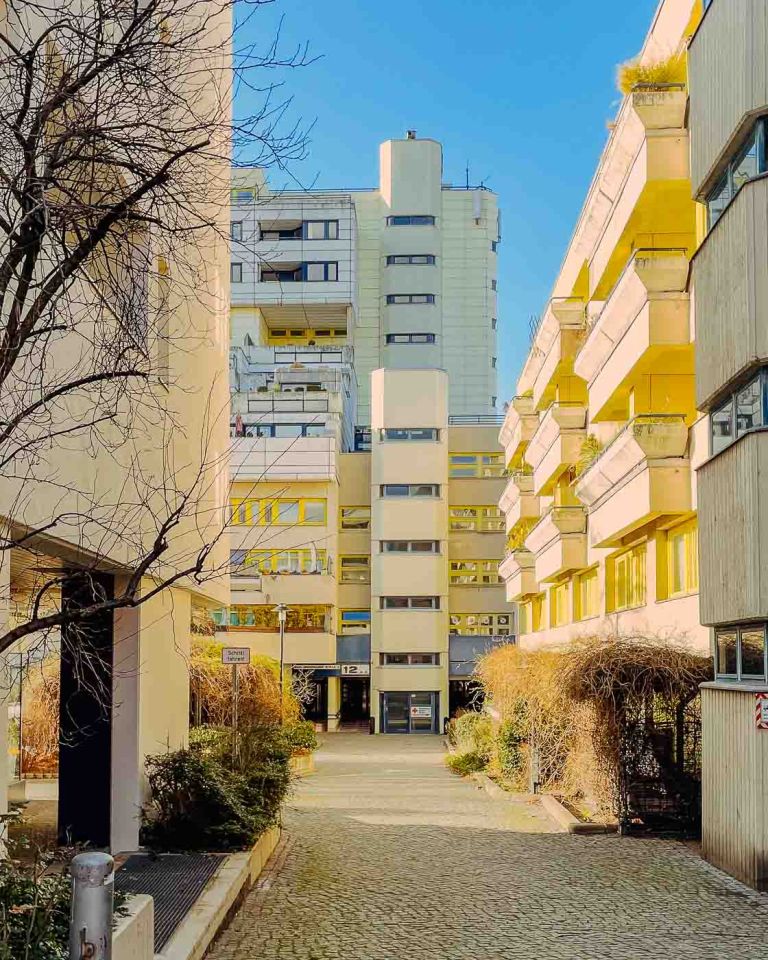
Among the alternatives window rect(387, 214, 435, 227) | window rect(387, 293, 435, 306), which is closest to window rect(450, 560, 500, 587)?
window rect(387, 293, 435, 306)

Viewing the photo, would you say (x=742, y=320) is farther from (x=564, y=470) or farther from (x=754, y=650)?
(x=564, y=470)

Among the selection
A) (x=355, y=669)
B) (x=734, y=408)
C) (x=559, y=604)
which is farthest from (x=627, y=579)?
(x=355, y=669)

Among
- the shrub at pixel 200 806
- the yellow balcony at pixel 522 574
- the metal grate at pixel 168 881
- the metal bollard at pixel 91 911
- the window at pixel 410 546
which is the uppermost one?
the window at pixel 410 546

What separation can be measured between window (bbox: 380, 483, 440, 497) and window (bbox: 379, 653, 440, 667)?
664 cm

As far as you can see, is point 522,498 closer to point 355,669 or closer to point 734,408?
point 355,669

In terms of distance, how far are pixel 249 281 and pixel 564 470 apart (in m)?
35.5

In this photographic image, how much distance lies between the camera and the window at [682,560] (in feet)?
69.9

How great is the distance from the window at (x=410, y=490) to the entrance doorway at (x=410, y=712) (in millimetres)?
8200

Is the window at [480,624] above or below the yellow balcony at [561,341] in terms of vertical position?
below

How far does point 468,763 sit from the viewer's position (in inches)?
1298

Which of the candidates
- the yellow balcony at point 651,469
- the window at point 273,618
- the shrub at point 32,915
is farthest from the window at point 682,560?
the window at point 273,618

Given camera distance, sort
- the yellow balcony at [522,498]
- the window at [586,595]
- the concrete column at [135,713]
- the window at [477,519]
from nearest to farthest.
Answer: the concrete column at [135,713] → the window at [586,595] → the yellow balcony at [522,498] → the window at [477,519]

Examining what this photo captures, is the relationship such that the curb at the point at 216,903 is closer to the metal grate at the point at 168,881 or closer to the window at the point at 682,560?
the metal grate at the point at 168,881

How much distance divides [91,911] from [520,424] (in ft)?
126
